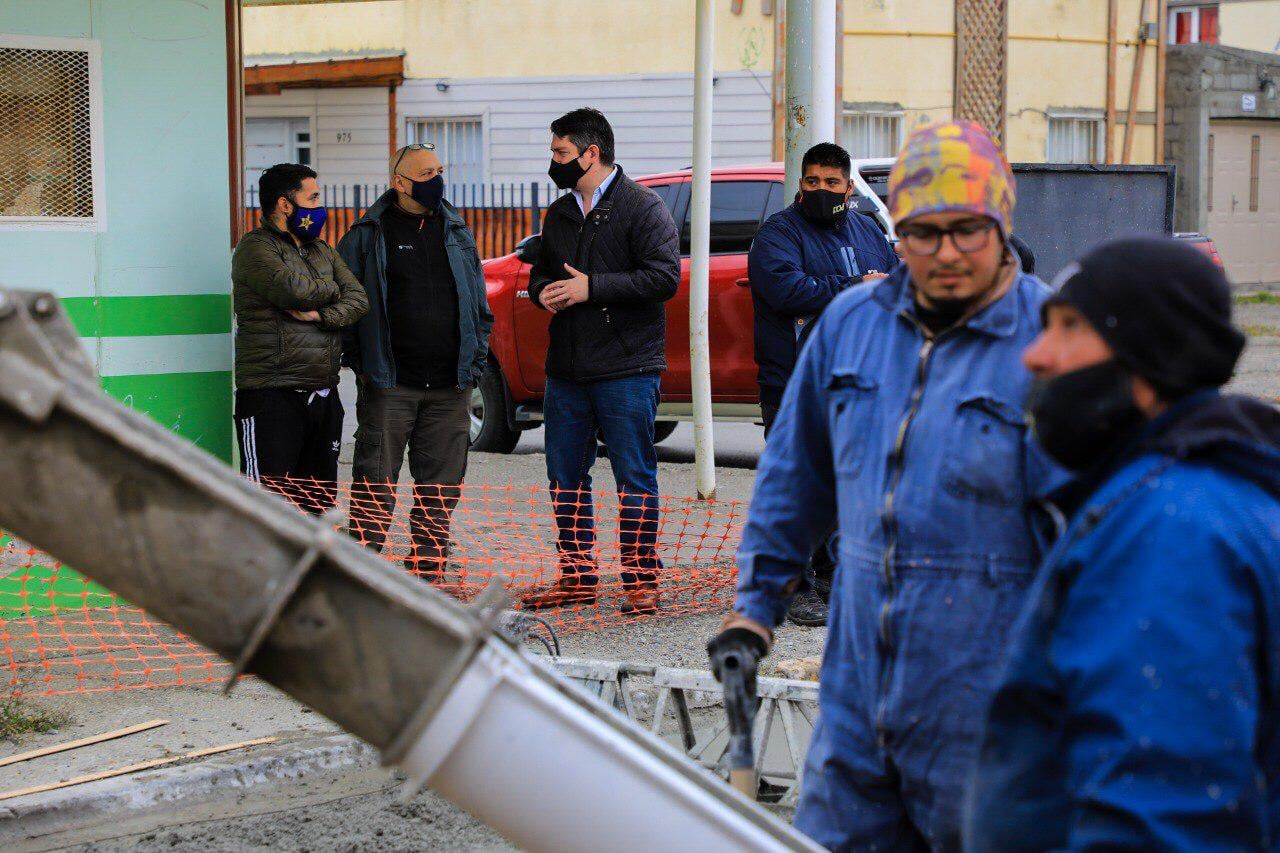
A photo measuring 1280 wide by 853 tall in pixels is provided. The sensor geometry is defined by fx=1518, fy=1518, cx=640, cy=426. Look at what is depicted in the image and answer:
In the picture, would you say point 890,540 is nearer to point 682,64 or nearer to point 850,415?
point 850,415

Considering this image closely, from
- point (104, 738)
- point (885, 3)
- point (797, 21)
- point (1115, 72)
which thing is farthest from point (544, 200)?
point (104, 738)

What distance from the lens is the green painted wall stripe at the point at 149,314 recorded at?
7.08 meters

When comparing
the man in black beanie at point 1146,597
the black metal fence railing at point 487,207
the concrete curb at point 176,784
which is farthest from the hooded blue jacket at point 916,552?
the black metal fence railing at point 487,207

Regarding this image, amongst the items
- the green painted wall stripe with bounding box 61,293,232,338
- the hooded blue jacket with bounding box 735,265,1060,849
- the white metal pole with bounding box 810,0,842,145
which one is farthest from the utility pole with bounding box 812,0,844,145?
the hooded blue jacket with bounding box 735,265,1060,849

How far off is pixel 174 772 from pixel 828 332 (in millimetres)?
2973

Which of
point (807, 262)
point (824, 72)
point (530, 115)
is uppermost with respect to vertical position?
point (530, 115)

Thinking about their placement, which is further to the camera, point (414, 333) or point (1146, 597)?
point (414, 333)

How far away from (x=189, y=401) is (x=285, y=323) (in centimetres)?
82

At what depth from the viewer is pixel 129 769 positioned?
4902mm

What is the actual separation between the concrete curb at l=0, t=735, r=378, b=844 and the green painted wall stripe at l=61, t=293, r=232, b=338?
2.77 m

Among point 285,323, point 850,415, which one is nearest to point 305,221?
point 285,323

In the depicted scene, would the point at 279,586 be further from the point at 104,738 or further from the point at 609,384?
the point at 609,384

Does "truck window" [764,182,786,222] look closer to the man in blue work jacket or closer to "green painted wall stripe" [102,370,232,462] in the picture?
"green painted wall stripe" [102,370,232,462]

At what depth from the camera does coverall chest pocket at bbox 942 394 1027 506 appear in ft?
8.50
